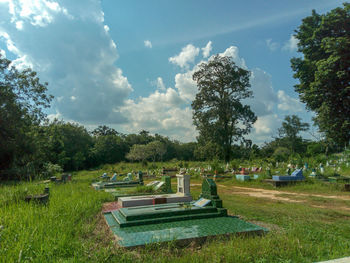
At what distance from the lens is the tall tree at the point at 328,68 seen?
1338 cm

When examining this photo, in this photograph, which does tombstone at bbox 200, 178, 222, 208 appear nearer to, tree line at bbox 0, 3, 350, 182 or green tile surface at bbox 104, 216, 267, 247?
green tile surface at bbox 104, 216, 267, 247

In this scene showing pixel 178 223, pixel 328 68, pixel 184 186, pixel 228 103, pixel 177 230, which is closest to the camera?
pixel 177 230

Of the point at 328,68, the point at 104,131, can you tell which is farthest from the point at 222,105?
the point at 104,131

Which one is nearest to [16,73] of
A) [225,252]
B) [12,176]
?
[12,176]

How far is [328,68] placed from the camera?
13.7m

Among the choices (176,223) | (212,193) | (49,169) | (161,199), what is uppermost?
(49,169)

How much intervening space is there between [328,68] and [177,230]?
45.5ft

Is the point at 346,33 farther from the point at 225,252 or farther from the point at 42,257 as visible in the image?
the point at 42,257

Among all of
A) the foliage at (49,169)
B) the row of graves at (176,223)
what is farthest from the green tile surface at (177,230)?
the foliage at (49,169)

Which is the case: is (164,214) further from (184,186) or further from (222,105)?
(222,105)

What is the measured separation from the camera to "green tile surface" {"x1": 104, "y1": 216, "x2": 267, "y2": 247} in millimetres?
4152

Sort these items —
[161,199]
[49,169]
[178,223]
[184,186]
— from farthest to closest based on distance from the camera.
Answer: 1. [49,169]
2. [184,186]
3. [161,199]
4. [178,223]

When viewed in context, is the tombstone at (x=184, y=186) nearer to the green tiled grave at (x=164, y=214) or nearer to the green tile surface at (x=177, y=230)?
the green tiled grave at (x=164, y=214)

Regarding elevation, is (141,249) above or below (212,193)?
below
